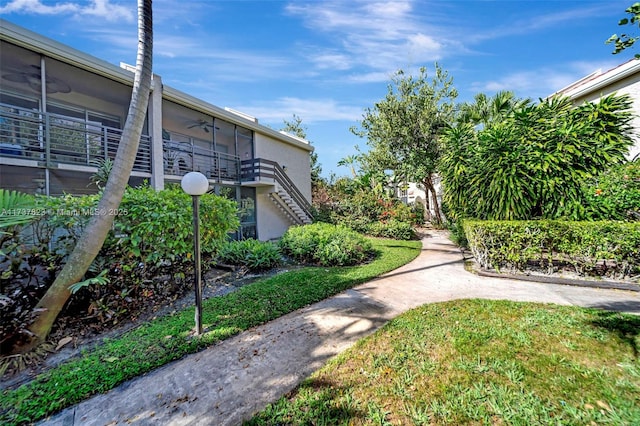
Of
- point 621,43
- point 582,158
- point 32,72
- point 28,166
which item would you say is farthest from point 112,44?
point 582,158

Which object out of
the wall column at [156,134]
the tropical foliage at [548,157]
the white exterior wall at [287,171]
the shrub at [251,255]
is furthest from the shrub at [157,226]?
the white exterior wall at [287,171]

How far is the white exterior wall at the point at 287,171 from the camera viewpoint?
1314 cm

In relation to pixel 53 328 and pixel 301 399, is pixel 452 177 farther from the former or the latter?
pixel 53 328

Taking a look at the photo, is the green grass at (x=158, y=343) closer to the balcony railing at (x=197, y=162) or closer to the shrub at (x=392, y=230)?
the balcony railing at (x=197, y=162)

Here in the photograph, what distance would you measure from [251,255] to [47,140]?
19.1 feet

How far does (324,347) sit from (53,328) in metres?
3.87

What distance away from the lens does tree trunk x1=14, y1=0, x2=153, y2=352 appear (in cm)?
342

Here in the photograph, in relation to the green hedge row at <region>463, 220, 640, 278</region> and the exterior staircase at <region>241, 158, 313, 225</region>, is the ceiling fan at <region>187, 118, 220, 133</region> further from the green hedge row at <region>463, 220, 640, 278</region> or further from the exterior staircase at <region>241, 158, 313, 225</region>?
the green hedge row at <region>463, 220, 640, 278</region>

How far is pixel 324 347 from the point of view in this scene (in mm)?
3301

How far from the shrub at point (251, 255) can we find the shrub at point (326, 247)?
1031mm

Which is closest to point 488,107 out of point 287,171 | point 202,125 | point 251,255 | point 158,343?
point 287,171

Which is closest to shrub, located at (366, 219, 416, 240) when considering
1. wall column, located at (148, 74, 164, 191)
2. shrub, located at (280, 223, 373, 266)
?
shrub, located at (280, 223, 373, 266)

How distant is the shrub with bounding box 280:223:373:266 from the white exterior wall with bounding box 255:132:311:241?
4158mm

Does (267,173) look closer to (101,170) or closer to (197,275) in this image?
(101,170)
